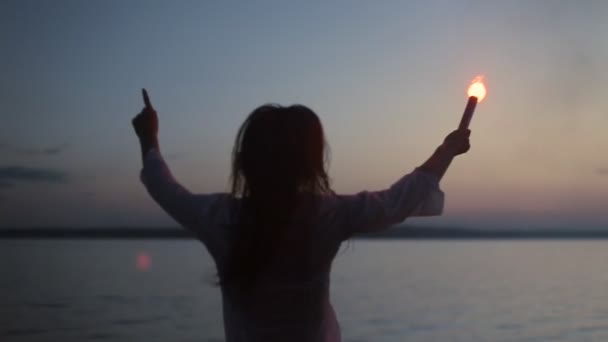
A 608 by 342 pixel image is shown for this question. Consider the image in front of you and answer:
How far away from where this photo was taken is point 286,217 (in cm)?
187

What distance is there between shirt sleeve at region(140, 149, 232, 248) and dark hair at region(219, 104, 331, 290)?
2.7 inches

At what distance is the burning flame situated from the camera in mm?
2046

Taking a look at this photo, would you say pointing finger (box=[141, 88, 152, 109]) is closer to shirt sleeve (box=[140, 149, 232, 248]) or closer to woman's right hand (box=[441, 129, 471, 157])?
shirt sleeve (box=[140, 149, 232, 248])

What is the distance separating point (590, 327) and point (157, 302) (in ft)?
31.3

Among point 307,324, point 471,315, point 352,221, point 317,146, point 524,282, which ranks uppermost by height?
point 317,146

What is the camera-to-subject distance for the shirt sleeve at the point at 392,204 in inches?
71.3

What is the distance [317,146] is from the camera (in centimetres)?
190

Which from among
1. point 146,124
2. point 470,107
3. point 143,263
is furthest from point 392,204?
point 143,263

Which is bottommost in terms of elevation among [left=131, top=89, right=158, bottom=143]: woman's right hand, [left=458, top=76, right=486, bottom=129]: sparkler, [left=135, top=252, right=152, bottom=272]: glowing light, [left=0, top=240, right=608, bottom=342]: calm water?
[left=135, top=252, right=152, bottom=272]: glowing light

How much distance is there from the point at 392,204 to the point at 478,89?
19.5 inches

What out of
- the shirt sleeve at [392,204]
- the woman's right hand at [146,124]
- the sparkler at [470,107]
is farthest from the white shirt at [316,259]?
the woman's right hand at [146,124]

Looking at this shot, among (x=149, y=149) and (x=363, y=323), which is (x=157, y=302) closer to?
(x=363, y=323)

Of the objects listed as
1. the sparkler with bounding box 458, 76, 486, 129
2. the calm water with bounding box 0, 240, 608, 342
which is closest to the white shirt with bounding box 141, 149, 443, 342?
the sparkler with bounding box 458, 76, 486, 129

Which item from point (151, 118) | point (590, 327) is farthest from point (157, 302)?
point (151, 118)
